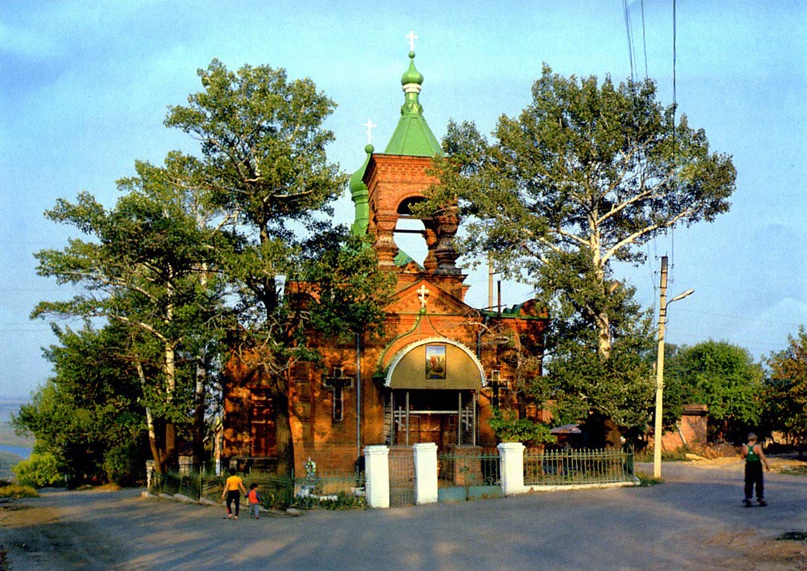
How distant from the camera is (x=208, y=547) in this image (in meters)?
15.9

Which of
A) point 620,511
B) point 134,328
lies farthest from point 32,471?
point 620,511

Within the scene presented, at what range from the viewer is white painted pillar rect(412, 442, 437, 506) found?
70.7 ft

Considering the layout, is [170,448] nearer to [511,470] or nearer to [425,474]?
[425,474]

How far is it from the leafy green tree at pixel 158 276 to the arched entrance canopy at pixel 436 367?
577 centimetres

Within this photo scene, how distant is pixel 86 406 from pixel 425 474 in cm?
2220

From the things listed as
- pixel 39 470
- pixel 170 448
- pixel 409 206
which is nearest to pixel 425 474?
pixel 409 206

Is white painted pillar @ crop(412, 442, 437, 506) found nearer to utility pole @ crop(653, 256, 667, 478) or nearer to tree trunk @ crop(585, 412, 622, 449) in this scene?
tree trunk @ crop(585, 412, 622, 449)

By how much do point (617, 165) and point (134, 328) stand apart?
16268mm

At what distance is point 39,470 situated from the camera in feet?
144

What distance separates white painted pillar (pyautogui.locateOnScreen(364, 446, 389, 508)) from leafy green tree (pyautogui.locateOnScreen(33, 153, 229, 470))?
16.3 ft

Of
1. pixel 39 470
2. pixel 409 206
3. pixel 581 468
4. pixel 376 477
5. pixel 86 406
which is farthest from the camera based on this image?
pixel 39 470

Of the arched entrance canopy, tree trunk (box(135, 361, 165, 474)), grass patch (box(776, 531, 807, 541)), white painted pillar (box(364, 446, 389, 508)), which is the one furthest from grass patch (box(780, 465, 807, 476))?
tree trunk (box(135, 361, 165, 474))

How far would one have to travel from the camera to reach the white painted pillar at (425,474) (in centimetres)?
2155

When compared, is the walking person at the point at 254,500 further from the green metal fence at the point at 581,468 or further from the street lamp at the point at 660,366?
the street lamp at the point at 660,366
